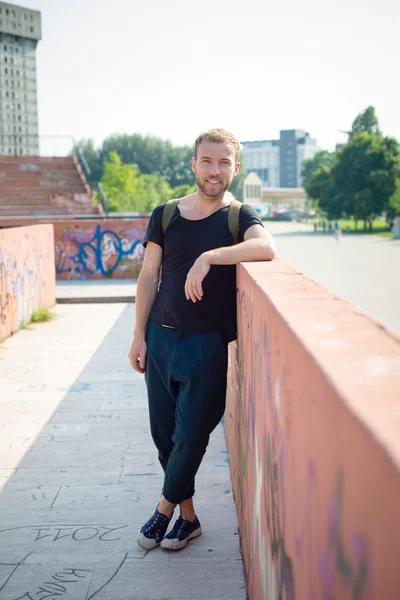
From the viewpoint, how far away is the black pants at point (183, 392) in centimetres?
320

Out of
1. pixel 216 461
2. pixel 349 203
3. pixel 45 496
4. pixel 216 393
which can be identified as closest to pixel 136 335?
pixel 216 393

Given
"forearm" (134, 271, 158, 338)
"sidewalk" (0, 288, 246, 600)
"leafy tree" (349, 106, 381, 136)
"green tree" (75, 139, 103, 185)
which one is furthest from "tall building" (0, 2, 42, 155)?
"forearm" (134, 271, 158, 338)

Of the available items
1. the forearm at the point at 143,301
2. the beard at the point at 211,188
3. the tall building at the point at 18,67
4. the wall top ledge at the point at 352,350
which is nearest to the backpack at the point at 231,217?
the beard at the point at 211,188

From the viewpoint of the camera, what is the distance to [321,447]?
131 centimetres

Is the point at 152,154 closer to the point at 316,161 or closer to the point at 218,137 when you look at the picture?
the point at 316,161

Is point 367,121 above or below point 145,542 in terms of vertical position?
above

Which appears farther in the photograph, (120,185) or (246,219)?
(120,185)

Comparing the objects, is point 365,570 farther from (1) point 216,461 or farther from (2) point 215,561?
(1) point 216,461

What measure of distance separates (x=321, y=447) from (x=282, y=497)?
71 centimetres

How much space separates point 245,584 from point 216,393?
2.98ft

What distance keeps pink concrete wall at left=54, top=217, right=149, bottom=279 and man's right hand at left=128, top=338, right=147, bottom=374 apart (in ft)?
48.8

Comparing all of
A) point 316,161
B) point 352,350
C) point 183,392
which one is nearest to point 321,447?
point 352,350

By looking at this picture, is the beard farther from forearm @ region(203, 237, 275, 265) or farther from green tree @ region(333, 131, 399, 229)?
green tree @ region(333, 131, 399, 229)

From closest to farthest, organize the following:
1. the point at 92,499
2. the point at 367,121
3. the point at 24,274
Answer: the point at 92,499 → the point at 24,274 → the point at 367,121
